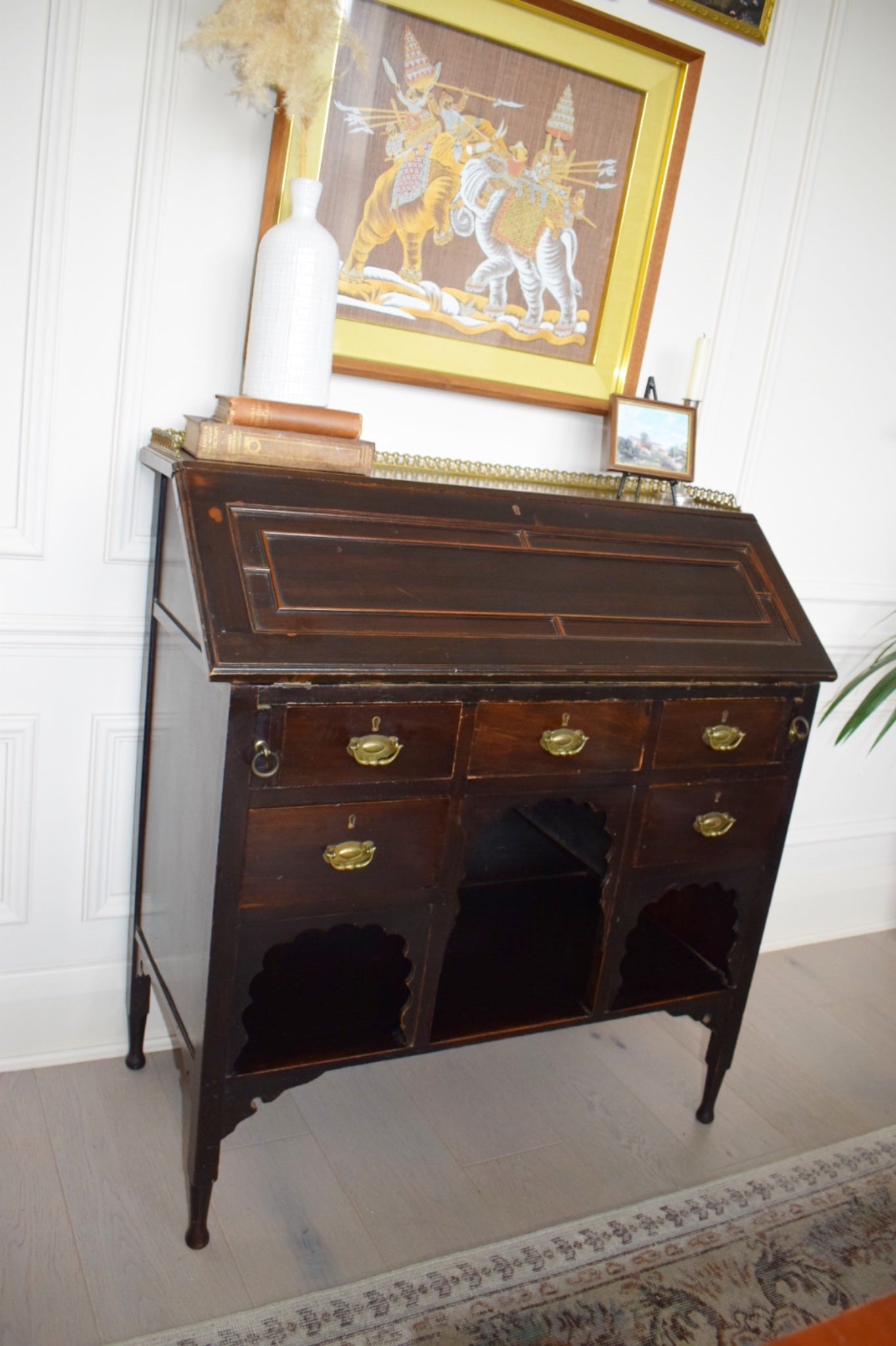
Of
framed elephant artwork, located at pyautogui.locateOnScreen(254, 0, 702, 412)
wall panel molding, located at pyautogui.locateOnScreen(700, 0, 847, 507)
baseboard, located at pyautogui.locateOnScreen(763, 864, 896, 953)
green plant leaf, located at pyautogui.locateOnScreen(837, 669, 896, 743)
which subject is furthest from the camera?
baseboard, located at pyautogui.locateOnScreen(763, 864, 896, 953)

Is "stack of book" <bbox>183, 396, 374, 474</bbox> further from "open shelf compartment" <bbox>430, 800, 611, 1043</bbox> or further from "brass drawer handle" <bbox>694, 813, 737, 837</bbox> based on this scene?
"brass drawer handle" <bbox>694, 813, 737, 837</bbox>

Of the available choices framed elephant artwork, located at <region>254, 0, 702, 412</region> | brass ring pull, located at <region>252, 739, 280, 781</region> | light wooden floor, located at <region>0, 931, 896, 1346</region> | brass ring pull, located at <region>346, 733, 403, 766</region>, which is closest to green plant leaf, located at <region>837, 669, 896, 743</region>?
light wooden floor, located at <region>0, 931, 896, 1346</region>

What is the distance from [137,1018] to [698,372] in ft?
6.22

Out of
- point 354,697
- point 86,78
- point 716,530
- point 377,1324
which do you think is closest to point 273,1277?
point 377,1324

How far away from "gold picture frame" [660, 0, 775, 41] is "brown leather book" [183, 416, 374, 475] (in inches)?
52.9

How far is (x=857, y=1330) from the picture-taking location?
3.55 feet

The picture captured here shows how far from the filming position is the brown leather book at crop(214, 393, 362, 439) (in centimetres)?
174

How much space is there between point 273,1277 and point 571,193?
2.23m

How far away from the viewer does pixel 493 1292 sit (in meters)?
1.77

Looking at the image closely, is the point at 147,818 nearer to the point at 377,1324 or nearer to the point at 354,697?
the point at 354,697

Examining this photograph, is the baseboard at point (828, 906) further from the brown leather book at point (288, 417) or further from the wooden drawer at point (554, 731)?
the brown leather book at point (288, 417)

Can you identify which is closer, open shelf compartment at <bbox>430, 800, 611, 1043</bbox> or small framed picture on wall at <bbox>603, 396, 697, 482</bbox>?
open shelf compartment at <bbox>430, 800, 611, 1043</bbox>

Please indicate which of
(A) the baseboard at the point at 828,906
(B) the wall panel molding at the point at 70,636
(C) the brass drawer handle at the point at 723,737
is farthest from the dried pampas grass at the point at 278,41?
(A) the baseboard at the point at 828,906

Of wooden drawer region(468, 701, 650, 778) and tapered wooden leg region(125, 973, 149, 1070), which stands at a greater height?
wooden drawer region(468, 701, 650, 778)
